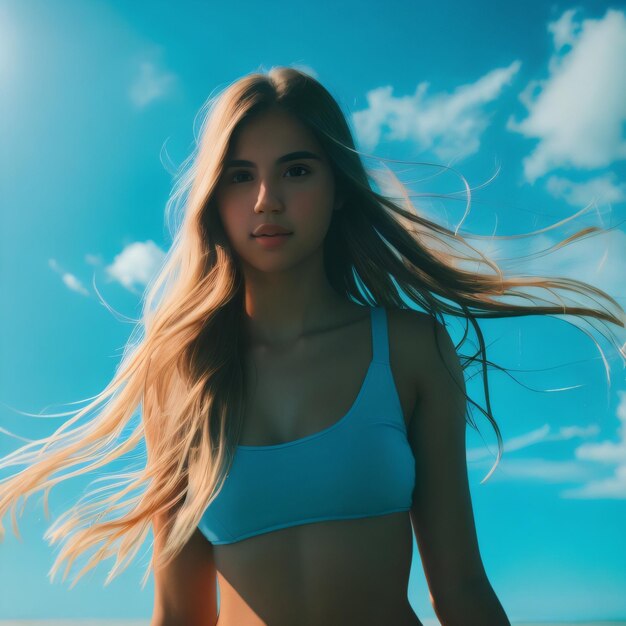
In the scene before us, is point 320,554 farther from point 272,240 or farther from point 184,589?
point 272,240

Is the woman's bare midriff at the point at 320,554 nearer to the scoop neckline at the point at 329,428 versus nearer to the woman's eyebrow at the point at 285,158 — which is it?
the scoop neckline at the point at 329,428

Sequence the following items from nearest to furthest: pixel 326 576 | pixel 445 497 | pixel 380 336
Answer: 1. pixel 326 576
2. pixel 445 497
3. pixel 380 336

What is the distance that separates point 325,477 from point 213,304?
651 mm

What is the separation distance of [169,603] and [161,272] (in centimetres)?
99

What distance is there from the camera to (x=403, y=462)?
2.16 m

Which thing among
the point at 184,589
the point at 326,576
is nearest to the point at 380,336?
the point at 326,576

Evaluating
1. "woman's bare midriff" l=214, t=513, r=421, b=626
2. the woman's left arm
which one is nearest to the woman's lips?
the woman's left arm

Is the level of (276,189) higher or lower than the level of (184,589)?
higher

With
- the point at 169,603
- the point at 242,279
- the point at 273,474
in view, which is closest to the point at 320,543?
the point at 273,474

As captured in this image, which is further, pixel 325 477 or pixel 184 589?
pixel 184 589

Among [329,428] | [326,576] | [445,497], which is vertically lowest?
[326,576]

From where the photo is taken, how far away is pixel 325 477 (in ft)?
6.87

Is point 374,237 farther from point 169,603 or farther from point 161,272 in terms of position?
point 169,603

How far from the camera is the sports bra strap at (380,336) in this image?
7.38ft
